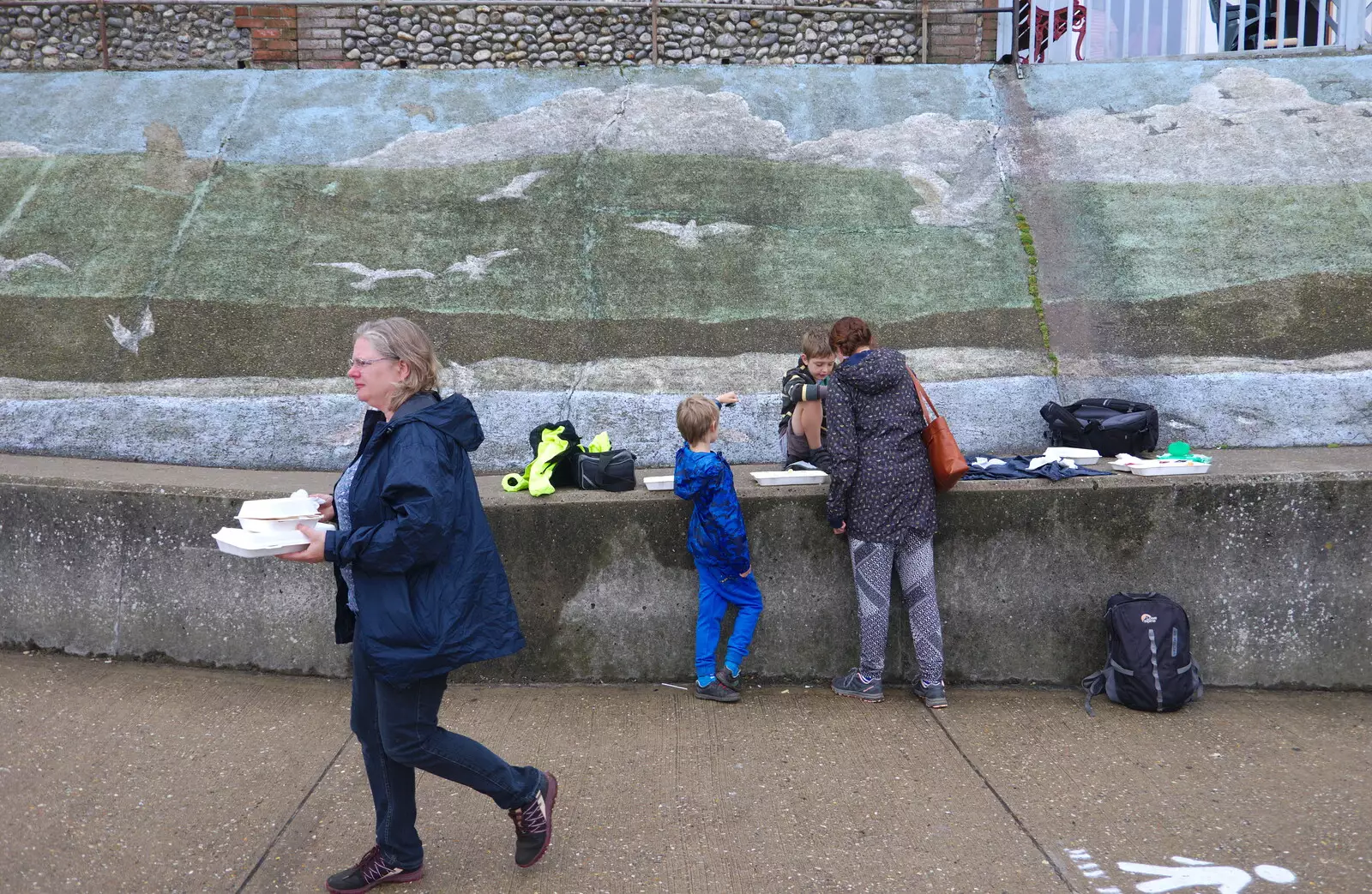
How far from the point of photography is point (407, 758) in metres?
3.07

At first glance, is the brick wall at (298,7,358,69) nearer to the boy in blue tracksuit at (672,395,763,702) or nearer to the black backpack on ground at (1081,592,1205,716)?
the boy in blue tracksuit at (672,395,763,702)

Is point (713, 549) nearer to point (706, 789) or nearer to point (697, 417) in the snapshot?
point (697, 417)

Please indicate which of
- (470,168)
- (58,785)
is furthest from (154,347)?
(58,785)

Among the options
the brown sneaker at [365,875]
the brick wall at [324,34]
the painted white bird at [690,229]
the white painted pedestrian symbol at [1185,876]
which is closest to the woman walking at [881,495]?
the white painted pedestrian symbol at [1185,876]

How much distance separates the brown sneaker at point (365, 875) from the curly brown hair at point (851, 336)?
2.76 metres

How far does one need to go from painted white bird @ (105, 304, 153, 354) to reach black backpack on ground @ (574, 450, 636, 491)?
3.81 metres

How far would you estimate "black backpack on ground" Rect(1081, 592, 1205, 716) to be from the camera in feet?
15.0

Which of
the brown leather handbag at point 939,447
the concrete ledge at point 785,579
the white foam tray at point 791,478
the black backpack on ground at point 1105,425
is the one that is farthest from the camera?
the black backpack on ground at point 1105,425

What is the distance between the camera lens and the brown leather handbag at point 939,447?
4.68m

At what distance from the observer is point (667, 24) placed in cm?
1242

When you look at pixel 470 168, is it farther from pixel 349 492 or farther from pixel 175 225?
pixel 349 492

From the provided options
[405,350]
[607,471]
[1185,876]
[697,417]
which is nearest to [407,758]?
[405,350]

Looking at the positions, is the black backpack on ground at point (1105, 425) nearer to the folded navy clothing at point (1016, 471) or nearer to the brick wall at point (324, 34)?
the folded navy clothing at point (1016, 471)

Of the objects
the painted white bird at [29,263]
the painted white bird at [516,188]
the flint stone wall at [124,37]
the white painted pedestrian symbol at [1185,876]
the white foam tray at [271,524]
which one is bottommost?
the white painted pedestrian symbol at [1185,876]
